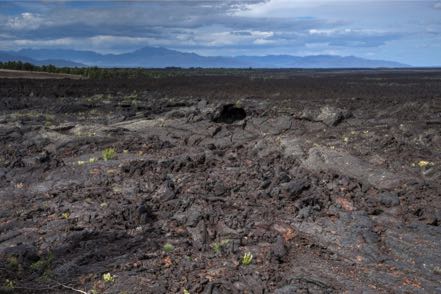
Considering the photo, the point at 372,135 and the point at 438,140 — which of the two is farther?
the point at 372,135

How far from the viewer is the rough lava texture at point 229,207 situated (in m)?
10.1

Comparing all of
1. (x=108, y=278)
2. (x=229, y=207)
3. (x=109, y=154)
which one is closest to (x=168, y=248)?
(x=108, y=278)

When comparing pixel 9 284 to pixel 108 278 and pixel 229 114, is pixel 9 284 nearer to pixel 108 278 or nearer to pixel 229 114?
pixel 108 278

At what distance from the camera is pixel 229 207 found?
1384 centimetres

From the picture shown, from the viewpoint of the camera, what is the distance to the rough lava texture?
33.0 ft

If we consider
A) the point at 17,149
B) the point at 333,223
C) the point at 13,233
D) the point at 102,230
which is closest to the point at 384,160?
the point at 333,223

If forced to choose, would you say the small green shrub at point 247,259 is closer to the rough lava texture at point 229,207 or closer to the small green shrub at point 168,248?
the rough lava texture at point 229,207

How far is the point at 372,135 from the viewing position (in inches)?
829

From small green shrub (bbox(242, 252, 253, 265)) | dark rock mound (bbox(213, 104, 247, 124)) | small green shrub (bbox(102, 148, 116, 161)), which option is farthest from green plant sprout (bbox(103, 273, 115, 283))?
dark rock mound (bbox(213, 104, 247, 124))

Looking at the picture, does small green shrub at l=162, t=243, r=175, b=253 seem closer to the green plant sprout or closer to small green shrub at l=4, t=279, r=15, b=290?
the green plant sprout

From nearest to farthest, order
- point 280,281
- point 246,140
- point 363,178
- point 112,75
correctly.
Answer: point 280,281 → point 363,178 → point 246,140 → point 112,75

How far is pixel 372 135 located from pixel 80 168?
10242mm

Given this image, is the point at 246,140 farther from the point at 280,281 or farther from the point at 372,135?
the point at 280,281

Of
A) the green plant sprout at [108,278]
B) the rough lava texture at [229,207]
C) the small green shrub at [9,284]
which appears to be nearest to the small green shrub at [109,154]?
the rough lava texture at [229,207]
